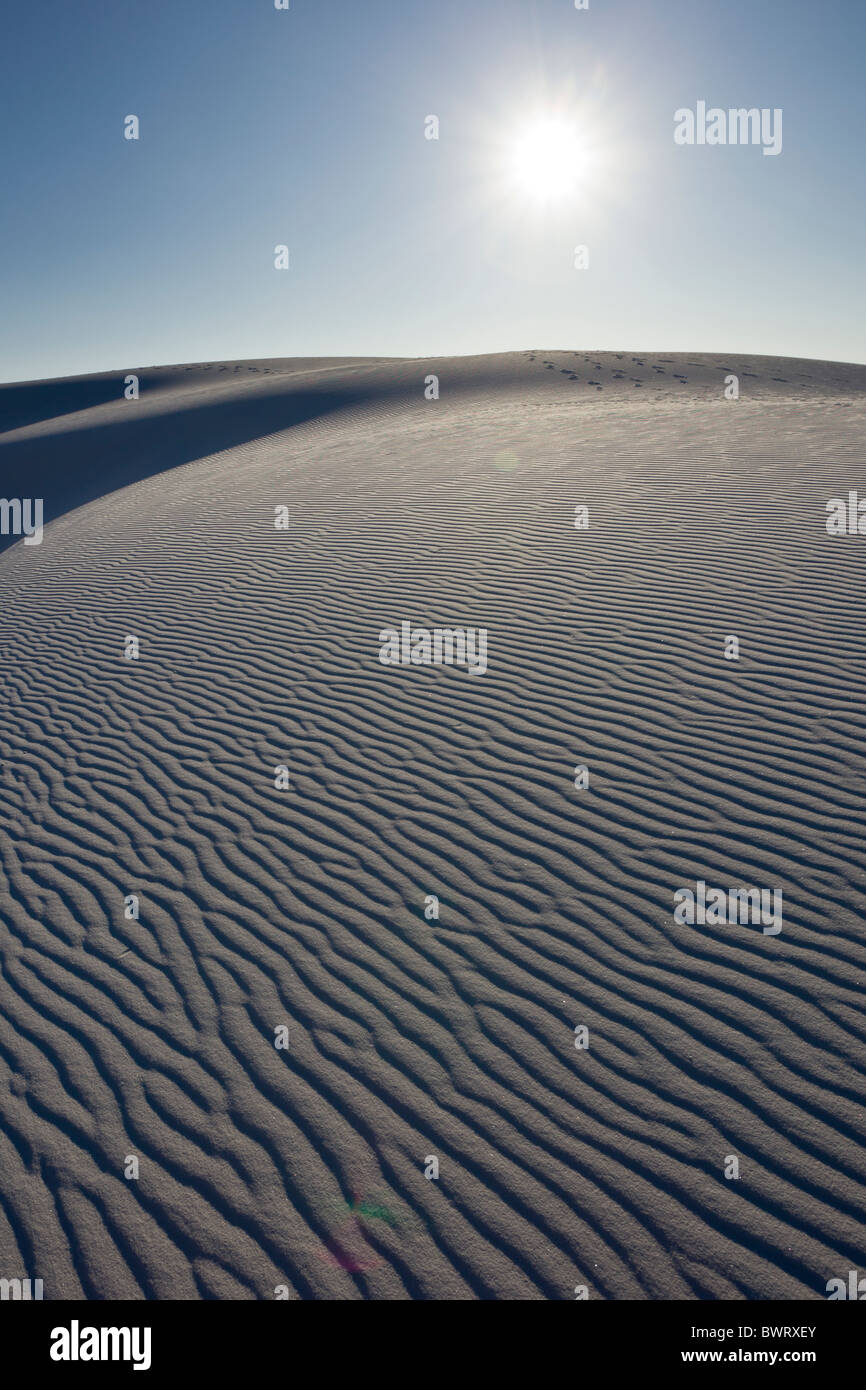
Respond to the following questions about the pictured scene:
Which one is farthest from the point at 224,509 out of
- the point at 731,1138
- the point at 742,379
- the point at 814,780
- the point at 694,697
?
the point at 742,379

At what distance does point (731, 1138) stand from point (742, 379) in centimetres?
3269

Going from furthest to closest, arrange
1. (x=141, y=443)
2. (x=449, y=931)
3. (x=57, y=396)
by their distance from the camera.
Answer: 1. (x=57, y=396)
2. (x=141, y=443)
3. (x=449, y=931)

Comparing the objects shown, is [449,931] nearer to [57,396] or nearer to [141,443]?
[141,443]

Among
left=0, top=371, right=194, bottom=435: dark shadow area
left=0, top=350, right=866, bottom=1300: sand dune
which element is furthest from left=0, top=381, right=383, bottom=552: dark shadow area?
left=0, top=350, right=866, bottom=1300: sand dune

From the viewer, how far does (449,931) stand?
4.44m

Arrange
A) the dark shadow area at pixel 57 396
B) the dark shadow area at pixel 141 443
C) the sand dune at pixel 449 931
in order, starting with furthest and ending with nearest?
the dark shadow area at pixel 57 396 → the dark shadow area at pixel 141 443 → the sand dune at pixel 449 931

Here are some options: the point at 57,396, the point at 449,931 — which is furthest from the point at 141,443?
the point at 449,931

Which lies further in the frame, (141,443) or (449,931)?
(141,443)

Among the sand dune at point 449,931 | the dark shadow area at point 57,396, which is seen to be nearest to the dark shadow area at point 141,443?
the dark shadow area at point 57,396

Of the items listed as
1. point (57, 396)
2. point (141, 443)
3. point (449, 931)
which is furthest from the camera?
point (57, 396)

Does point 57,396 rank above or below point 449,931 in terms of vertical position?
above

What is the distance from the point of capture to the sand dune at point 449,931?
3082 millimetres

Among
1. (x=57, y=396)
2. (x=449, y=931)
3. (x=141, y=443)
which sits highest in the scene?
(x=57, y=396)

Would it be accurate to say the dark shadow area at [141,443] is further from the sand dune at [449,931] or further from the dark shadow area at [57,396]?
the sand dune at [449,931]
